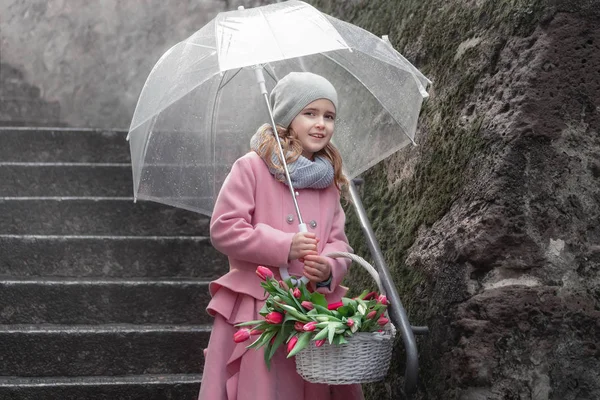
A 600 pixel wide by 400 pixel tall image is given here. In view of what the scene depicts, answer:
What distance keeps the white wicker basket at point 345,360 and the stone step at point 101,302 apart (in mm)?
1652

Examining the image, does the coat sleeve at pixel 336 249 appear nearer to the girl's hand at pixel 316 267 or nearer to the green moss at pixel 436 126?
the girl's hand at pixel 316 267

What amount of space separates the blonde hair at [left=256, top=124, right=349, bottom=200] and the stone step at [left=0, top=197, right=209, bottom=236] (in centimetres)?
194

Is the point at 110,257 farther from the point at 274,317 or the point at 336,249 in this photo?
the point at 274,317

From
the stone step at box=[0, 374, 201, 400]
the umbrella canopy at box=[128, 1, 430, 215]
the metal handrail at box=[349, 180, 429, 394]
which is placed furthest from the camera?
the stone step at box=[0, 374, 201, 400]

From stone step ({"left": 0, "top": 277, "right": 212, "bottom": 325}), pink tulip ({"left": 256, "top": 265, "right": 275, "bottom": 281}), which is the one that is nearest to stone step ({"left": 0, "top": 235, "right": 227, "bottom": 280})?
stone step ({"left": 0, "top": 277, "right": 212, "bottom": 325})

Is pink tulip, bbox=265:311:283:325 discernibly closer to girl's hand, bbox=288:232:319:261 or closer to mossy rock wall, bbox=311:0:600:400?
girl's hand, bbox=288:232:319:261

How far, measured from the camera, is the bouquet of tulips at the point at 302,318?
2.48 m

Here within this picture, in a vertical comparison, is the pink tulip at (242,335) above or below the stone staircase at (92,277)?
above

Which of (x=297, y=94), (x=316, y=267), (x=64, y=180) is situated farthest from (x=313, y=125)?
(x=64, y=180)

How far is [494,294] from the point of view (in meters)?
2.64

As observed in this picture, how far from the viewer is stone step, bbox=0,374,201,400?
141 inches

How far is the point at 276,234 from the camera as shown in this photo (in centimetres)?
279

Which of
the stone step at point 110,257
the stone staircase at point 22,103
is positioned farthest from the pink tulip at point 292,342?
the stone staircase at point 22,103

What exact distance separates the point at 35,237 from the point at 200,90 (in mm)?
1593
